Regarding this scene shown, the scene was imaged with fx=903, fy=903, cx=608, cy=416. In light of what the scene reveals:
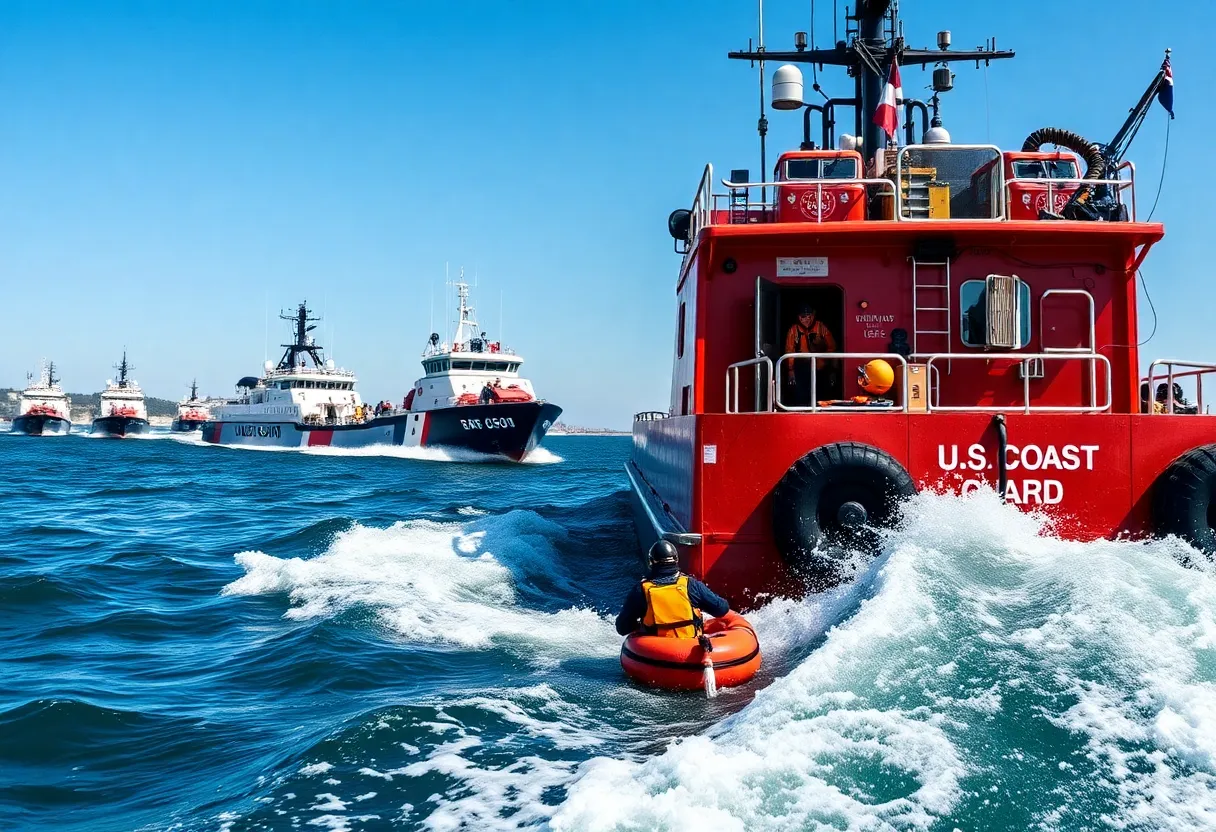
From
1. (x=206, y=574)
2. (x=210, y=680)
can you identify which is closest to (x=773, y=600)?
(x=210, y=680)

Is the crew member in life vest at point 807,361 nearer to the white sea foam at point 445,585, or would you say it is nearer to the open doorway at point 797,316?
the open doorway at point 797,316

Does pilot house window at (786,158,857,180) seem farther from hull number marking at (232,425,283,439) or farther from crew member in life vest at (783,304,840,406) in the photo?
hull number marking at (232,425,283,439)

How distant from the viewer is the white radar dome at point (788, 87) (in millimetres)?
11750

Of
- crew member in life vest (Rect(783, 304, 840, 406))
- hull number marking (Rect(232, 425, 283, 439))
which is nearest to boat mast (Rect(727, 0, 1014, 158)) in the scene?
crew member in life vest (Rect(783, 304, 840, 406))

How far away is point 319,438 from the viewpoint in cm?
5038

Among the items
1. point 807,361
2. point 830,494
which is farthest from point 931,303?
point 830,494

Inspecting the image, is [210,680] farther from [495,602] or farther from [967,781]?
[967,781]

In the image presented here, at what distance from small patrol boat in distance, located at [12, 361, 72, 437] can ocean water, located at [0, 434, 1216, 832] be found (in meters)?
78.1

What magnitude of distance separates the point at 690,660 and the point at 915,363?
4085mm

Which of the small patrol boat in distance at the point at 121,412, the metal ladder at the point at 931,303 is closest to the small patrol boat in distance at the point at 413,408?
the small patrol boat in distance at the point at 121,412

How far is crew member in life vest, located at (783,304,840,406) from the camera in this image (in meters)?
9.10

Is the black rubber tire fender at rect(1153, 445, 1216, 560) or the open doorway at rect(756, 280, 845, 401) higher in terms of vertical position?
the open doorway at rect(756, 280, 845, 401)

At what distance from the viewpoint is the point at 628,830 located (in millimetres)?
3906

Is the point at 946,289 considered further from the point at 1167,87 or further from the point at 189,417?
the point at 189,417
